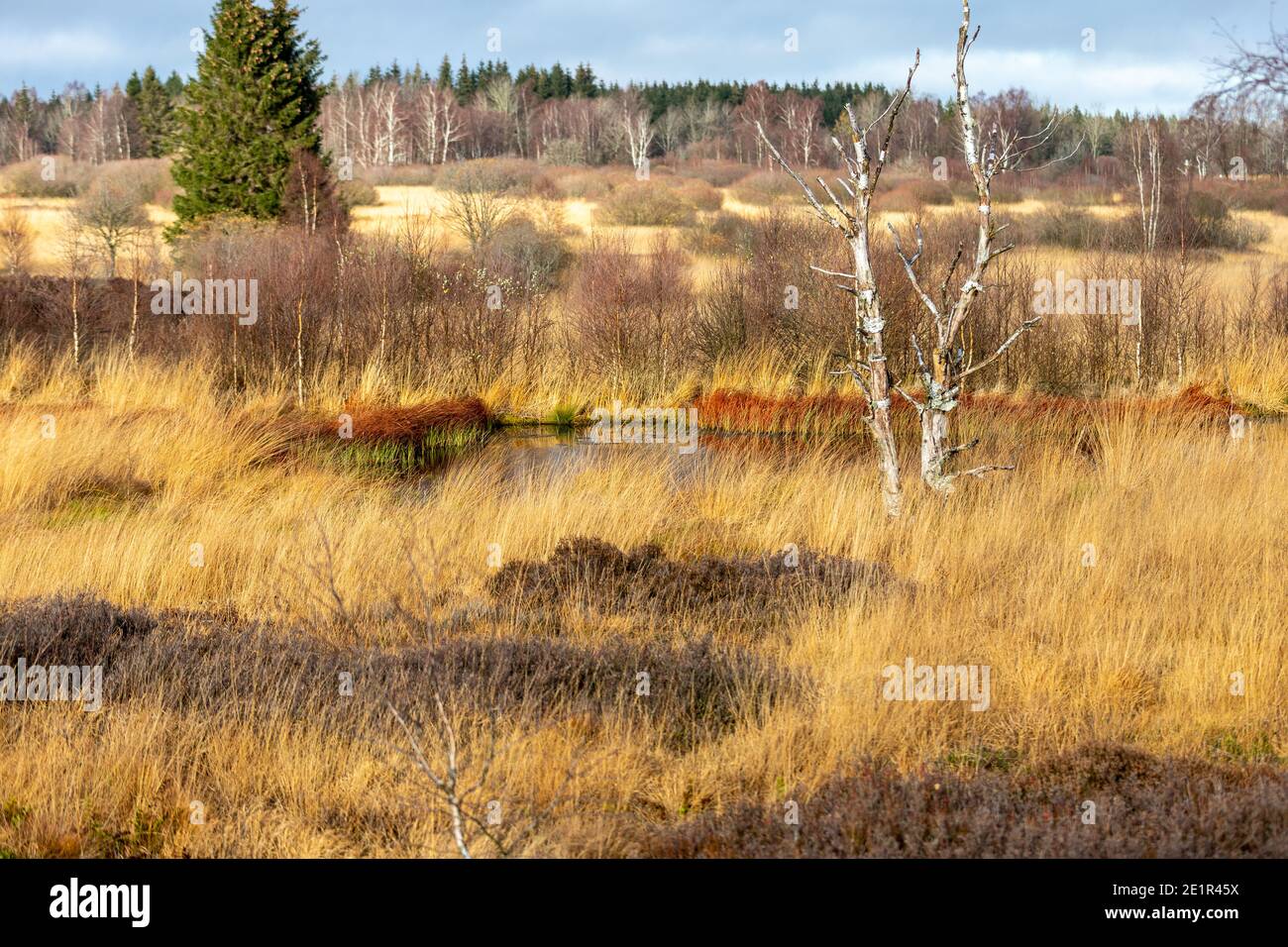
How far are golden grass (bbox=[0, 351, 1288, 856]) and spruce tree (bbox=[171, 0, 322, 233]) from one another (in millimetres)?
12260

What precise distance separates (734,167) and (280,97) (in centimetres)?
2866

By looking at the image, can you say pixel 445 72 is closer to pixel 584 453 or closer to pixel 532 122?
pixel 532 122

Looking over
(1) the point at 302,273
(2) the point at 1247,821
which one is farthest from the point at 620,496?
(1) the point at 302,273

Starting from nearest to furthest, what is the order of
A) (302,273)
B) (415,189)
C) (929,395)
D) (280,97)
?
(929,395) → (302,273) → (280,97) → (415,189)

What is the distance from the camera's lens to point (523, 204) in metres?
31.3

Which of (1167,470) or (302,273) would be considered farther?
(302,273)

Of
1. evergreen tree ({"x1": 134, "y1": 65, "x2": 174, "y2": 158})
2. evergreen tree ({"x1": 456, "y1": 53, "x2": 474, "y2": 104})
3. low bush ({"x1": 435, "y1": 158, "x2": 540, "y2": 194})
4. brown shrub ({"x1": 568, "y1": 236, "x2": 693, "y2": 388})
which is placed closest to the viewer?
brown shrub ({"x1": 568, "y1": 236, "x2": 693, "y2": 388})

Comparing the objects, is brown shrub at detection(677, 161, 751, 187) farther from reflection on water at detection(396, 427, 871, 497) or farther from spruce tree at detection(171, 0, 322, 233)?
reflection on water at detection(396, 427, 871, 497)

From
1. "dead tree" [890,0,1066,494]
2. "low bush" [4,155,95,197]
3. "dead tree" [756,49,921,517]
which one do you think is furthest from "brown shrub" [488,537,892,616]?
"low bush" [4,155,95,197]

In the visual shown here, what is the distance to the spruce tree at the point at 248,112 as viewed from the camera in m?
A: 23.5

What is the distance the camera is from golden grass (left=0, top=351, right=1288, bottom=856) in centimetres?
415

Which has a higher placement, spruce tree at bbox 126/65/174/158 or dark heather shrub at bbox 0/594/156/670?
spruce tree at bbox 126/65/174/158

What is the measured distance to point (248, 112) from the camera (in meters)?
23.8
